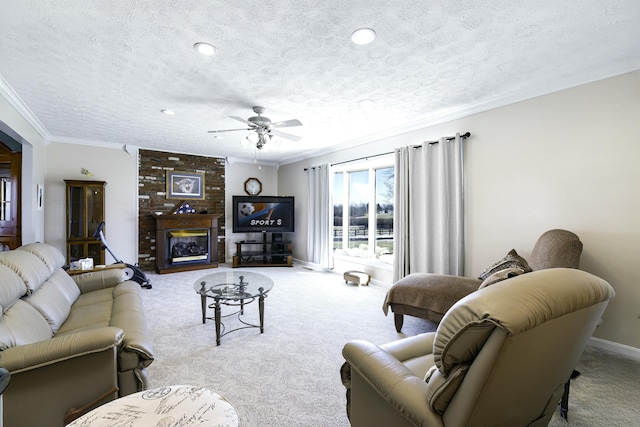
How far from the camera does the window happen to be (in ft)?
16.3

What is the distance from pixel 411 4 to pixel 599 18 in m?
1.27

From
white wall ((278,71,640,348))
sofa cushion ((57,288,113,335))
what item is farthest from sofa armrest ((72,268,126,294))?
white wall ((278,71,640,348))

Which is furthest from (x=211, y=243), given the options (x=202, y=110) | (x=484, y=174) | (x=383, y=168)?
(x=484, y=174)

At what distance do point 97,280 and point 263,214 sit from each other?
150 inches

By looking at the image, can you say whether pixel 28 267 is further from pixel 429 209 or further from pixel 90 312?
pixel 429 209

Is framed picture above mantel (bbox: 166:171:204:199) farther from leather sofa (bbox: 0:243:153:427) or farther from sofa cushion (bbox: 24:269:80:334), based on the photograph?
leather sofa (bbox: 0:243:153:427)

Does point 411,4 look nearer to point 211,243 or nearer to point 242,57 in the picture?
point 242,57

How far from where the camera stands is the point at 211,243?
6285 mm

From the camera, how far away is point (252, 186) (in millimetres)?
7285

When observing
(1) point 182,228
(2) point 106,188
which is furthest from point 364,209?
(2) point 106,188

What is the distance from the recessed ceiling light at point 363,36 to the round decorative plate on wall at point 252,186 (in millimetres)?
5416

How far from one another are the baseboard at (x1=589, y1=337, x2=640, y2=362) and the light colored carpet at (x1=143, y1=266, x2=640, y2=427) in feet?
0.36

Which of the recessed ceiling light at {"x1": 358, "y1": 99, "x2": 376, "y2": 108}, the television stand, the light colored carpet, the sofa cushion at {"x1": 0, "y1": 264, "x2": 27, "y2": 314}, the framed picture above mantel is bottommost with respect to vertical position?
the light colored carpet

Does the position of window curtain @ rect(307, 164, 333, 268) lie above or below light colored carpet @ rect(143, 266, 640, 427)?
above
